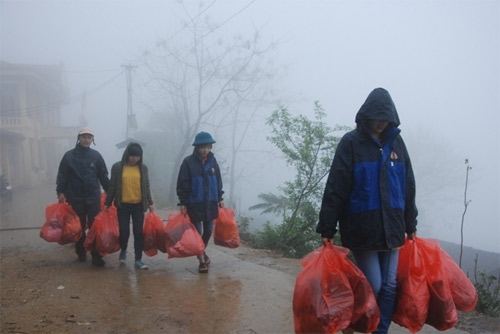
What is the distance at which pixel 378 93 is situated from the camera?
9.12ft

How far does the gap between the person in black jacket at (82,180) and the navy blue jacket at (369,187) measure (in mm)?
3718

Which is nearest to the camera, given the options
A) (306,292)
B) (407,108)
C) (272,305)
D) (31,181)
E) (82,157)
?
(306,292)

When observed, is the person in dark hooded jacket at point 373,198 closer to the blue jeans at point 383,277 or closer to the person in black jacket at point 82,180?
the blue jeans at point 383,277

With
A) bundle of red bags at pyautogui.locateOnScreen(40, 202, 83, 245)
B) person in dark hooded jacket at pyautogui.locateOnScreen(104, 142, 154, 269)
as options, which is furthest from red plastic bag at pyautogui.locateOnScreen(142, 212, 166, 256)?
bundle of red bags at pyautogui.locateOnScreen(40, 202, 83, 245)

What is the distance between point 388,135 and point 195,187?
2.80 meters

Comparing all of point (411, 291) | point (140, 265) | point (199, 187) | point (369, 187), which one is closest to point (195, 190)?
point (199, 187)

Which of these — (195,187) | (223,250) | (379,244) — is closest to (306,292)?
(379,244)

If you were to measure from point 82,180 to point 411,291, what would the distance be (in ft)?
13.9

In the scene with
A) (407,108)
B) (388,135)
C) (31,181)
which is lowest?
(31,181)

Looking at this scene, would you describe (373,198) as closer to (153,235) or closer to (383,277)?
(383,277)

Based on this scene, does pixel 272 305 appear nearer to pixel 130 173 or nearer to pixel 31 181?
pixel 130 173

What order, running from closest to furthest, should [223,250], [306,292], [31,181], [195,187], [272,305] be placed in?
[306,292]
[272,305]
[195,187]
[223,250]
[31,181]

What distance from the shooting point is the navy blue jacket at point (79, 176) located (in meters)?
5.45

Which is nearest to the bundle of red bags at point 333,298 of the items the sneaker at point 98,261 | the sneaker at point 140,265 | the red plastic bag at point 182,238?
the red plastic bag at point 182,238
